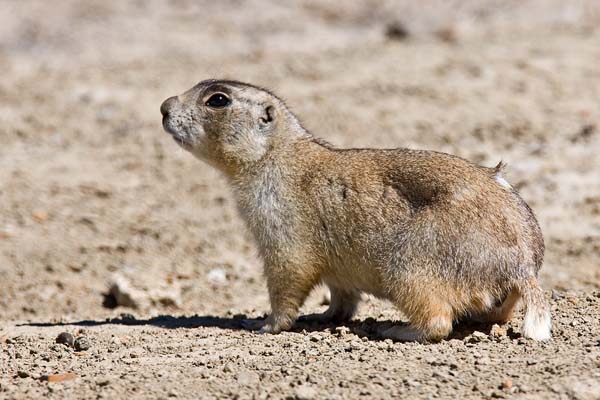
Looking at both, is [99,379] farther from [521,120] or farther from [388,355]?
[521,120]

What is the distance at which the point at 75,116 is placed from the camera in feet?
43.5

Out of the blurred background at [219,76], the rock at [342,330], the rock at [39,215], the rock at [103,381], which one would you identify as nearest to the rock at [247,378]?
the rock at [103,381]

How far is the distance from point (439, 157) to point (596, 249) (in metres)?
3.50

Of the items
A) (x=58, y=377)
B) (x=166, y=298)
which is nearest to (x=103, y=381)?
(x=58, y=377)

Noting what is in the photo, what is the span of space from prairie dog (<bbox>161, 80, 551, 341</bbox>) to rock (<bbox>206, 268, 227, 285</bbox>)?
2286 mm

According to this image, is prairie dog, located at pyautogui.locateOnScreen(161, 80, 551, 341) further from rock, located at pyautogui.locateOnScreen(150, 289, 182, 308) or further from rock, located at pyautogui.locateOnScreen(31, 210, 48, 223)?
rock, located at pyautogui.locateOnScreen(31, 210, 48, 223)

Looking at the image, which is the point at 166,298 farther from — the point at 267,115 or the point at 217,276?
the point at 267,115

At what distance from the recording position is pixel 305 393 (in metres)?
5.27

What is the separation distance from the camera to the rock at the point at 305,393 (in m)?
5.24

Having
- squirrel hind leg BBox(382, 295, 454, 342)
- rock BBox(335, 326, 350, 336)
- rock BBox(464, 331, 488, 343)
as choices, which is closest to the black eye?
rock BBox(335, 326, 350, 336)

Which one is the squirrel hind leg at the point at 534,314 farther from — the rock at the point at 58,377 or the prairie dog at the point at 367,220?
the rock at the point at 58,377

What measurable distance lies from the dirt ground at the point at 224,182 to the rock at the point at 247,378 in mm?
13

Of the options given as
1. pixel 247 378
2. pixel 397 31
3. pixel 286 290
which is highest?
pixel 397 31

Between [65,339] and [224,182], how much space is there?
2.84 meters
